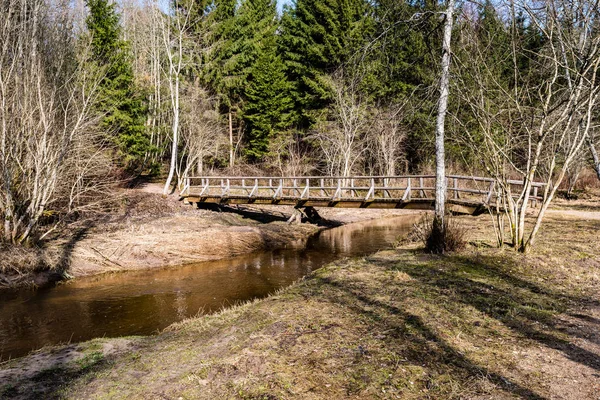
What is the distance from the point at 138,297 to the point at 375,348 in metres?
7.48

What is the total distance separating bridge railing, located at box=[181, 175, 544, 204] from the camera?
15.6m

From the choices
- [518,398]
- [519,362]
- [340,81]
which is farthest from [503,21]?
[340,81]

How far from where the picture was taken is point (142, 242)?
13484 millimetres

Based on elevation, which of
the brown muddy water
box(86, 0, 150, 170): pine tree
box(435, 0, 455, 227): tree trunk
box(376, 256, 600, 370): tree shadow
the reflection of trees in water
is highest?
box(86, 0, 150, 170): pine tree

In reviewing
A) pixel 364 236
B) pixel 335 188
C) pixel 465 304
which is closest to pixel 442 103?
pixel 465 304

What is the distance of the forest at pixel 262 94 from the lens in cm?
848

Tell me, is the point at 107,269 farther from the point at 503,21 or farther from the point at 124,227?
the point at 503,21

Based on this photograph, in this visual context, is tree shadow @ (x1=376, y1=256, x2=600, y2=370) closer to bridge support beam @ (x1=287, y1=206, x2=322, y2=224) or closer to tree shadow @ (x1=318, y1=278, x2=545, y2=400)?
tree shadow @ (x1=318, y1=278, x2=545, y2=400)

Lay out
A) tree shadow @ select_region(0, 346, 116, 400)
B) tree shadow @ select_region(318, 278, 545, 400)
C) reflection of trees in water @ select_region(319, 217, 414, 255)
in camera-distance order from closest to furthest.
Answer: tree shadow @ select_region(318, 278, 545, 400), tree shadow @ select_region(0, 346, 116, 400), reflection of trees in water @ select_region(319, 217, 414, 255)

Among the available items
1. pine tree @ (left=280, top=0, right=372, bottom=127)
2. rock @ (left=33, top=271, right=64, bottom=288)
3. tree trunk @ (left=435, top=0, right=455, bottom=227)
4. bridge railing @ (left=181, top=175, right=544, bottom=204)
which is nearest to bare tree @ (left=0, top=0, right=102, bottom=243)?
rock @ (left=33, top=271, right=64, bottom=288)

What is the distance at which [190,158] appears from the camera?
A: 24969mm

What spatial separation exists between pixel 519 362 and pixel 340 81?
22.3 m

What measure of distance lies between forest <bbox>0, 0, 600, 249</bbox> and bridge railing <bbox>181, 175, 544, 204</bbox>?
1.31 metres

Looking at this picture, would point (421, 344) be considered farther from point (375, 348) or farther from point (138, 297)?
point (138, 297)
